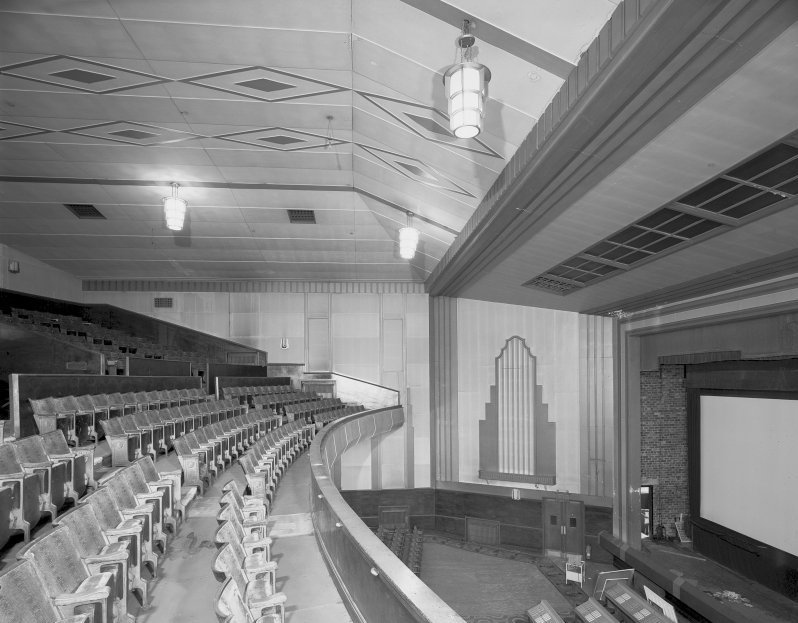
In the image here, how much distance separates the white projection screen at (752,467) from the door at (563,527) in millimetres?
1997

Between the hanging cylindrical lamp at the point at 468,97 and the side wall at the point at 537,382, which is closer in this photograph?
the hanging cylindrical lamp at the point at 468,97

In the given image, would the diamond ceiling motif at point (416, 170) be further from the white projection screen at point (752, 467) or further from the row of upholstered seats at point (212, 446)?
the white projection screen at point (752, 467)

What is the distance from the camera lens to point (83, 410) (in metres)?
5.77

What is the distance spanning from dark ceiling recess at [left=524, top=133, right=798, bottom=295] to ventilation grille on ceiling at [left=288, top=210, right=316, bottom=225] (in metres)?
4.19

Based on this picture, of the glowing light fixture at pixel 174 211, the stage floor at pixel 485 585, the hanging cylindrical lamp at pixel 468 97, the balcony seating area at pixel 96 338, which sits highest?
the glowing light fixture at pixel 174 211

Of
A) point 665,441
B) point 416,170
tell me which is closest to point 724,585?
point 665,441

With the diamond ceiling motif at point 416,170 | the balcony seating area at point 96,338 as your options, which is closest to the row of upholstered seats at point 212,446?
the balcony seating area at point 96,338

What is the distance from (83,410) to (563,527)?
8.81 m

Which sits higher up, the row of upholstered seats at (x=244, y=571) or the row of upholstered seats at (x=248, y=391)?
the row of upholstered seats at (x=248, y=391)

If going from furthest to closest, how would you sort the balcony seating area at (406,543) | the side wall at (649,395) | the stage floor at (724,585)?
the balcony seating area at (406,543)
the side wall at (649,395)
the stage floor at (724,585)

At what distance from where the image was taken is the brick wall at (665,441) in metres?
11.4

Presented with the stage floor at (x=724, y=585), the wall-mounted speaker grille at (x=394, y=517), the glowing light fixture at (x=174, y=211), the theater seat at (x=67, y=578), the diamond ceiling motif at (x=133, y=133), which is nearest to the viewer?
the theater seat at (x=67, y=578)

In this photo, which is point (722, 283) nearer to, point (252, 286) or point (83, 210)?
point (83, 210)

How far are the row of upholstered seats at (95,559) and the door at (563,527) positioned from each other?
9232 millimetres
